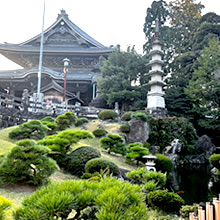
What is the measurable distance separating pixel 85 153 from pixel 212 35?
2164 cm

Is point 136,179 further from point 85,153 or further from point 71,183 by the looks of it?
point 71,183

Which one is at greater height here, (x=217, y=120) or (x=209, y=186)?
(x=217, y=120)

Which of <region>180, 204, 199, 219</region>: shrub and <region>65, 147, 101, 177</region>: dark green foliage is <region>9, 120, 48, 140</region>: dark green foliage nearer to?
<region>65, 147, 101, 177</region>: dark green foliage

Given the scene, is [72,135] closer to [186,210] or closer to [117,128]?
[186,210]

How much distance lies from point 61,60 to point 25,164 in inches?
1013

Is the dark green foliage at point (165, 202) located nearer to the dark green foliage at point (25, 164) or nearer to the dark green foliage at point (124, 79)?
the dark green foliage at point (25, 164)

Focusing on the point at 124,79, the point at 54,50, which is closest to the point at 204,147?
the point at 124,79

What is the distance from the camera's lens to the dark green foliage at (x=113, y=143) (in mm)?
12211

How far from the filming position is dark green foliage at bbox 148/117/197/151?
1692cm

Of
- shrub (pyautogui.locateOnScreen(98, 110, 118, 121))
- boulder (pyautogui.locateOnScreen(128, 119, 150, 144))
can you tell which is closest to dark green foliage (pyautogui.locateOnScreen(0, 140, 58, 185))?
boulder (pyautogui.locateOnScreen(128, 119, 150, 144))

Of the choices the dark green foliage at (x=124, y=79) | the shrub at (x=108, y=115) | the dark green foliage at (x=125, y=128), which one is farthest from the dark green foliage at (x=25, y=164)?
the dark green foliage at (x=124, y=79)

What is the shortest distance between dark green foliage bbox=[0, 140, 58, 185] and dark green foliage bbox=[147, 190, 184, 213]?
8.95ft

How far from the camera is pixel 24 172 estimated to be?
5551 mm

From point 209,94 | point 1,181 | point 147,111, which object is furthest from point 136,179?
point 209,94
